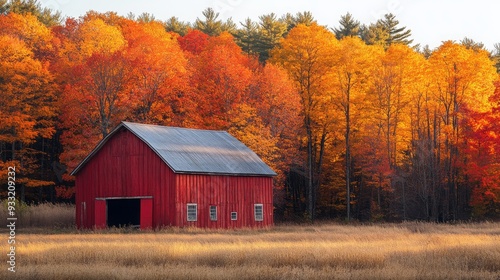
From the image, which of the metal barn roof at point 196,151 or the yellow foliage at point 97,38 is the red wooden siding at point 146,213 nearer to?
the metal barn roof at point 196,151

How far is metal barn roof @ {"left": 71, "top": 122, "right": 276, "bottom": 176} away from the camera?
45.9 meters

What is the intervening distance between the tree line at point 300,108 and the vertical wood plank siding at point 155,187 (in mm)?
9176

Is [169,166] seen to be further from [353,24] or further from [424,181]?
[353,24]

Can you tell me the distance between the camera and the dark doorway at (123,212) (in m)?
51.0

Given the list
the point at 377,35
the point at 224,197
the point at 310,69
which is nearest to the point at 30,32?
the point at 310,69

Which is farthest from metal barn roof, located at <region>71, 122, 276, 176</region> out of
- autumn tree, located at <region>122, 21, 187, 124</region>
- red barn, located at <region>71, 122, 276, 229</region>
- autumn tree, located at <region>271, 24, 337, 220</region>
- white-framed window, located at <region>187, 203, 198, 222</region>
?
autumn tree, located at <region>271, 24, 337, 220</region>

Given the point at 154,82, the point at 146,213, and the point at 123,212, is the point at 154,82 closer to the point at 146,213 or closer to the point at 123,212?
the point at 123,212

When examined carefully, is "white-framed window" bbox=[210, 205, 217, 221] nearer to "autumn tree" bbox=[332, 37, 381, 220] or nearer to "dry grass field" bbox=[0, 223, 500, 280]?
"autumn tree" bbox=[332, 37, 381, 220]

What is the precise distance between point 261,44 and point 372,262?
6586cm

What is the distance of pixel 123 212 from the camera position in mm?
52344

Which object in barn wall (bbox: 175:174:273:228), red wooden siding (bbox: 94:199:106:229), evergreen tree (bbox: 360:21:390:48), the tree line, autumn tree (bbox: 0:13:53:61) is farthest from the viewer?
evergreen tree (bbox: 360:21:390:48)

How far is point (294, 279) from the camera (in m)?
21.7

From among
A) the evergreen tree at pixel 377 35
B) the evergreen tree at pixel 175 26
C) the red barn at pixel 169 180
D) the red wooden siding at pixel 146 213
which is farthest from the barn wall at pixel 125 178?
the evergreen tree at pixel 175 26

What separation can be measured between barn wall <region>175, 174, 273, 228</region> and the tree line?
7.66 m
